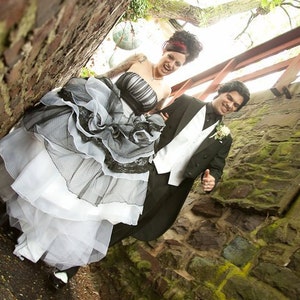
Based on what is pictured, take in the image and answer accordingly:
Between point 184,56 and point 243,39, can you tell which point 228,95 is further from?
point 243,39

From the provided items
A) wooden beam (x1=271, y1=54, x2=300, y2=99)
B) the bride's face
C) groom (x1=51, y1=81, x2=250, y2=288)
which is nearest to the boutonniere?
groom (x1=51, y1=81, x2=250, y2=288)

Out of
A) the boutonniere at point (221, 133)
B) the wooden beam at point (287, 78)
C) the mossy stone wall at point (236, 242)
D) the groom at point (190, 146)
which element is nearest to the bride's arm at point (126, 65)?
the groom at point (190, 146)

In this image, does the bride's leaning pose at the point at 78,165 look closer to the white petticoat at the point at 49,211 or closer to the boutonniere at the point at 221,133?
the white petticoat at the point at 49,211

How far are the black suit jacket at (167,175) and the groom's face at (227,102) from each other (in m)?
0.06

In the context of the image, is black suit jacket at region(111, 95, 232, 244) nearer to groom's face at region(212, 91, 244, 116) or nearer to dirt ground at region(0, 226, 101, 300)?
groom's face at region(212, 91, 244, 116)

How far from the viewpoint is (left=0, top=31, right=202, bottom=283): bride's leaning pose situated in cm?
155

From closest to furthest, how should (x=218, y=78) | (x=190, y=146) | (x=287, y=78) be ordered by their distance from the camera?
(x=190, y=146) < (x=287, y=78) < (x=218, y=78)

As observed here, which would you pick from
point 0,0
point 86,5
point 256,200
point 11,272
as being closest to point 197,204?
point 256,200

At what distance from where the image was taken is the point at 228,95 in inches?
90.7

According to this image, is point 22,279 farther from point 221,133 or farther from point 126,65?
point 221,133

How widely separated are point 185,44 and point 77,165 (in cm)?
103

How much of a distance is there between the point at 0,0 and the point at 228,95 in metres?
2.05

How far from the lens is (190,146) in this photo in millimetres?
2412

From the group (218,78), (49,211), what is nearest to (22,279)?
(49,211)
